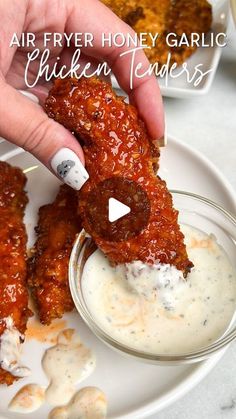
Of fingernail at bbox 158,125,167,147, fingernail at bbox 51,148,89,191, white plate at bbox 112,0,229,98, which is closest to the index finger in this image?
fingernail at bbox 158,125,167,147

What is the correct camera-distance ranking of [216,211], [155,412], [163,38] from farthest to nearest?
[163,38]
[216,211]
[155,412]

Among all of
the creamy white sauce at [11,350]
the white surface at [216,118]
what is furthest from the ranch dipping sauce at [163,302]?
the white surface at [216,118]

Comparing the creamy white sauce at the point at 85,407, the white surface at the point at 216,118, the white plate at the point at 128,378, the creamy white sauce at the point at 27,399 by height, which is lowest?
the creamy white sauce at the point at 27,399

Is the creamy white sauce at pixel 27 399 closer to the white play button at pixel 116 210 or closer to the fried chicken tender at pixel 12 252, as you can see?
the fried chicken tender at pixel 12 252

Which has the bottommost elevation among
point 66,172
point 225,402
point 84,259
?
point 225,402

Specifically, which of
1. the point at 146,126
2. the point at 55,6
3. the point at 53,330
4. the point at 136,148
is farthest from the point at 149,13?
the point at 53,330

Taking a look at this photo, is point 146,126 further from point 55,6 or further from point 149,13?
point 149,13

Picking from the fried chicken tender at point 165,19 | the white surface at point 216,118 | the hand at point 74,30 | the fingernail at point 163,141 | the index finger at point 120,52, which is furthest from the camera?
the fried chicken tender at point 165,19
